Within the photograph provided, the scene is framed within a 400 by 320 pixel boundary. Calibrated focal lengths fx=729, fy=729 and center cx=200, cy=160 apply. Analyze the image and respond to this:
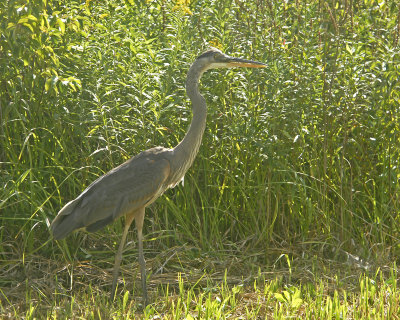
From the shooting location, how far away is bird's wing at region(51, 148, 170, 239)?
490 centimetres

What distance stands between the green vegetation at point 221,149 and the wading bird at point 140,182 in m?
0.23

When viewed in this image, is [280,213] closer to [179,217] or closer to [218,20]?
[179,217]

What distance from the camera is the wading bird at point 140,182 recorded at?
4910 mm

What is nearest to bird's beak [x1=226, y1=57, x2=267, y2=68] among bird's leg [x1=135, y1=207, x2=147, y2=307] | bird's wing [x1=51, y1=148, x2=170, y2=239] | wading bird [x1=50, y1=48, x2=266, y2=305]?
wading bird [x1=50, y1=48, x2=266, y2=305]

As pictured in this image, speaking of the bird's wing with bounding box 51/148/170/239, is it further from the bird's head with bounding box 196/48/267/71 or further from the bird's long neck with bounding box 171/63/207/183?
the bird's head with bounding box 196/48/267/71

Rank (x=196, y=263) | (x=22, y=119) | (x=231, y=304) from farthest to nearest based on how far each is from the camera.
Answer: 1. (x=196, y=263)
2. (x=22, y=119)
3. (x=231, y=304)

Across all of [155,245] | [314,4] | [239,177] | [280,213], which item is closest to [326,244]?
[280,213]

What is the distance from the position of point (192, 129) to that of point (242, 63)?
586 mm

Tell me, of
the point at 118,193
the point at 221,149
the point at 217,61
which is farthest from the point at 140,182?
the point at 217,61

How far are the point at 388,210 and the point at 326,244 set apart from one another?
550 mm

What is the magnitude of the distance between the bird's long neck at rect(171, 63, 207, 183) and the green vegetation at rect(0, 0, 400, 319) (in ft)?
0.68

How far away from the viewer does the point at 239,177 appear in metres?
5.56

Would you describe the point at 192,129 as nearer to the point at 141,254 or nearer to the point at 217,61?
the point at 217,61

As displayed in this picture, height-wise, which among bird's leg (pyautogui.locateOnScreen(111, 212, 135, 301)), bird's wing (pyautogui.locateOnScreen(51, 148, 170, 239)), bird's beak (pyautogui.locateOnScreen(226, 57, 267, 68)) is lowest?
bird's leg (pyautogui.locateOnScreen(111, 212, 135, 301))
